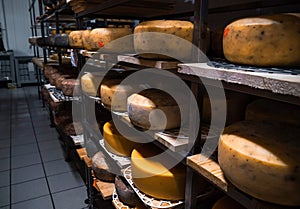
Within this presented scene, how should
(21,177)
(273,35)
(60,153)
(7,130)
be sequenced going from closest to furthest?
(273,35) < (21,177) < (60,153) < (7,130)

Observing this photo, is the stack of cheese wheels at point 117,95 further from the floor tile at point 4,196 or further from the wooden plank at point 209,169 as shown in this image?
the floor tile at point 4,196

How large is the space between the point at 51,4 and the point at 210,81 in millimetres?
2670

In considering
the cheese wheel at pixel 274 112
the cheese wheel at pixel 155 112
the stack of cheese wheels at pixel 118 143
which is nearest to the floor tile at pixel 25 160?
the stack of cheese wheels at pixel 118 143

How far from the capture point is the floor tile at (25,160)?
2811mm

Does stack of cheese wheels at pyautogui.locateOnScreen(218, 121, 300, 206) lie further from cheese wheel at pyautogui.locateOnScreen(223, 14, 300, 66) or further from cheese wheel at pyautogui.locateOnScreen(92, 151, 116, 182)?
cheese wheel at pyautogui.locateOnScreen(92, 151, 116, 182)

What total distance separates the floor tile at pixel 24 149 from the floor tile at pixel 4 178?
470mm

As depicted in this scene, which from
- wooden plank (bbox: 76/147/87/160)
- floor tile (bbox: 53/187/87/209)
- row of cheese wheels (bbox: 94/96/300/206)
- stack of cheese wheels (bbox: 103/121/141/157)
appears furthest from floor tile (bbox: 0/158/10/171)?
row of cheese wheels (bbox: 94/96/300/206)

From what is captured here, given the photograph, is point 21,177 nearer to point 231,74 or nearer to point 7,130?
point 7,130

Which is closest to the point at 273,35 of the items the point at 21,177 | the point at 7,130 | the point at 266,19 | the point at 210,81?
the point at 266,19

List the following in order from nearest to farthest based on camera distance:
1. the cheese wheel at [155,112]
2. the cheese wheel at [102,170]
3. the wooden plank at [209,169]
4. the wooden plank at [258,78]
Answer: the wooden plank at [258,78]
the wooden plank at [209,169]
the cheese wheel at [155,112]
the cheese wheel at [102,170]

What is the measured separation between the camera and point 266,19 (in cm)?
59

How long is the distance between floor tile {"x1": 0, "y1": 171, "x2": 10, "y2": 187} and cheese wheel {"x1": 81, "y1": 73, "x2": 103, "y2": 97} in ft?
4.92

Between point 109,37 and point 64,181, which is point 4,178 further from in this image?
point 109,37

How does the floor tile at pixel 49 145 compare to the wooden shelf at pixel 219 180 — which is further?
the floor tile at pixel 49 145
